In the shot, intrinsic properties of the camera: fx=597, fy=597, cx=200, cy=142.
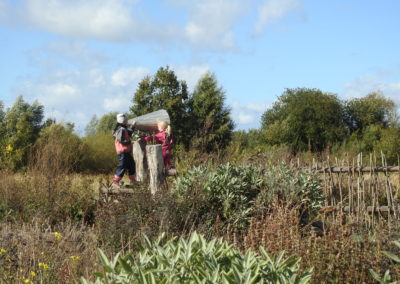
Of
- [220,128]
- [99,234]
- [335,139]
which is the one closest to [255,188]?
[99,234]

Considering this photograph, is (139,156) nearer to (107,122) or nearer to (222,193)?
(222,193)

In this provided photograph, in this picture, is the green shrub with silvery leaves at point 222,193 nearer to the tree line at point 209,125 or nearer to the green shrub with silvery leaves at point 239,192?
the green shrub with silvery leaves at point 239,192

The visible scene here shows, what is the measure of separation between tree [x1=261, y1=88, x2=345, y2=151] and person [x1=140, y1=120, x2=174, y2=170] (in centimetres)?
1130

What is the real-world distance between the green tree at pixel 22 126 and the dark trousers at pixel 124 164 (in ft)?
26.5

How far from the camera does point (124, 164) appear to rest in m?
11.9

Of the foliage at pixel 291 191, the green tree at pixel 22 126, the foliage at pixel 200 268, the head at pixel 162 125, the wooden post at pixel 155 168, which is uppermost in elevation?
the green tree at pixel 22 126

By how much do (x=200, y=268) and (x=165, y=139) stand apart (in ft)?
29.6

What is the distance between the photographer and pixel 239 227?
692 cm

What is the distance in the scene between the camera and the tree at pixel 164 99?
68.5 feet

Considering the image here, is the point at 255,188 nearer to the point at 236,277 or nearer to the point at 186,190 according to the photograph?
the point at 186,190

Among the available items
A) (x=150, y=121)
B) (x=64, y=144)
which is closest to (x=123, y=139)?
(x=150, y=121)

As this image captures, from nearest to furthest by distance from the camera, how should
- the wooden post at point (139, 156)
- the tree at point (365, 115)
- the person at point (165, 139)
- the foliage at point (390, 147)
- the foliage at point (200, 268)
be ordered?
the foliage at point (200, 268) → the wooden post at point (139, 156) → the person at point (165, 139) → the foliage at point (390, 147) → the tree at point (365, 115)

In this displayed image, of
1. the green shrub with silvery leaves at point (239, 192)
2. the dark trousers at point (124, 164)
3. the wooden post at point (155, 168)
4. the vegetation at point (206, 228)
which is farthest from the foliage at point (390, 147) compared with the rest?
the green shrub with silvery leaves at point (239, 192)

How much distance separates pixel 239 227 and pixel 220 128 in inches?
569
